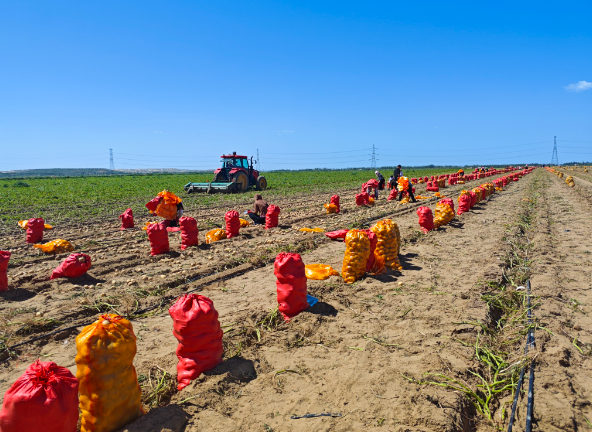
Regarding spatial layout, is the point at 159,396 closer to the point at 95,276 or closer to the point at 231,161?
the point at 95,276

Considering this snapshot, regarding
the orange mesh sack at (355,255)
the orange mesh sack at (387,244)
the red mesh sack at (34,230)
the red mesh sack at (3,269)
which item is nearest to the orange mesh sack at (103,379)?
the orange mesh sack at (355,255)

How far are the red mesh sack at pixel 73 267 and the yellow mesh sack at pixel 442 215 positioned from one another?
876cm

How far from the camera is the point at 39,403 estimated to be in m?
2.26

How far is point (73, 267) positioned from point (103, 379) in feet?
14.2

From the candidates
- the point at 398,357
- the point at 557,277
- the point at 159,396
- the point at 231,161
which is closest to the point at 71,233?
the point at 159,396

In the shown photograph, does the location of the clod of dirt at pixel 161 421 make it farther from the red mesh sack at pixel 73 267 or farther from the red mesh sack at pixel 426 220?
the red mesh sack at pixel 426 220

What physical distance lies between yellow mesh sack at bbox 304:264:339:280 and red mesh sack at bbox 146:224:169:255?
3.37 m

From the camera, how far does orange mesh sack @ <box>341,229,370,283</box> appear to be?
5.92 m

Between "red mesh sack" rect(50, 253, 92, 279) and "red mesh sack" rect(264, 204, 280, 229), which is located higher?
"red mesh sack" rect(264, 204, 280, 229)

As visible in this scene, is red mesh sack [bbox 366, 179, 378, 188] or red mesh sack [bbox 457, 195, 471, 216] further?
red mesh sack [bbox 366, 179, 378, 188]

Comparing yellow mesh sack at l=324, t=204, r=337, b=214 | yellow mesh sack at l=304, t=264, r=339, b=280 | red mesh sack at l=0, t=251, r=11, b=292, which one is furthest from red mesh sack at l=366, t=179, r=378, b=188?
red mesh sack at l=0, t=251, r=11, b=292

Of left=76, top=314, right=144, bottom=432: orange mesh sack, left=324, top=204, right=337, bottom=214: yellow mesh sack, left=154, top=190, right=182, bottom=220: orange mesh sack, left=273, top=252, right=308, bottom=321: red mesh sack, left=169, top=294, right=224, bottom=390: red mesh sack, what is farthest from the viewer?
left=324, top=204, right=337, bottom=214: yellow mesh sack

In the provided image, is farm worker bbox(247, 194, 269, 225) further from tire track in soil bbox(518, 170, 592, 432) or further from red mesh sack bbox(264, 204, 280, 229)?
tire track in soil bbox(518, 170, 592, 432)

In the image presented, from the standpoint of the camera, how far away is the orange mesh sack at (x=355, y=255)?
592 centimetres
